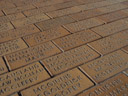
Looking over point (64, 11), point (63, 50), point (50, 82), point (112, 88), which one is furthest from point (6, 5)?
point (112, 88)

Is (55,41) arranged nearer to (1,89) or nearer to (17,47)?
(17,47)

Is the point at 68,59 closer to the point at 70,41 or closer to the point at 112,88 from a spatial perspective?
the point at 70,41

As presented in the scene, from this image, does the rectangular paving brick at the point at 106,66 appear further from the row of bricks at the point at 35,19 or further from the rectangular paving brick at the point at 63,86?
the row of bricks at the point at 35,19

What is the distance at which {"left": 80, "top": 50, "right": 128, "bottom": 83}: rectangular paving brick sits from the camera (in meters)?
2.21

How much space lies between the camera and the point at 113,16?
382 cm

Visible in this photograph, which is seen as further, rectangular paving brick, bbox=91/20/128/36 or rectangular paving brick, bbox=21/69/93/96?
rectangular paving brick, bbox=91/20/128/36

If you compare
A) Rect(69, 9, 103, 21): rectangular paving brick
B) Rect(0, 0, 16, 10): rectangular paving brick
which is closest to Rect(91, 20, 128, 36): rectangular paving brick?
Rect(69, 9, 103, 21): rectangular paving brick

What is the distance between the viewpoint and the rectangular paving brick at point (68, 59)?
229cm

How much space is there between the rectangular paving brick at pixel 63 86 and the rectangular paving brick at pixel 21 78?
0.09 metres

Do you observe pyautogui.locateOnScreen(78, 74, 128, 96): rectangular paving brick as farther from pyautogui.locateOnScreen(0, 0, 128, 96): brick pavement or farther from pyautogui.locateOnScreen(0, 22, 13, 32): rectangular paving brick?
pyautogui.locateOnScreen(0, 22, 13, 32): rectangular paving brick

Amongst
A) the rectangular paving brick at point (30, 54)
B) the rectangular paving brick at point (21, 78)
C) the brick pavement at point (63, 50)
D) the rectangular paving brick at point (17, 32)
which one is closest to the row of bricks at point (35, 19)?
the brick pavement at point (63, 50)

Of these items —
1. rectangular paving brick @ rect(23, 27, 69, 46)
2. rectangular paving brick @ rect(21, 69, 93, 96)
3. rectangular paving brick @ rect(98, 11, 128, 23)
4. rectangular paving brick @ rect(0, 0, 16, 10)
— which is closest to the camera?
rectangular paving brick @ rect(21, 69, 93, 96)

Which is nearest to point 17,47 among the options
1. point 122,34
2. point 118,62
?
point 118,62

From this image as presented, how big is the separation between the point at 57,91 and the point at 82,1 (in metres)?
3.16
